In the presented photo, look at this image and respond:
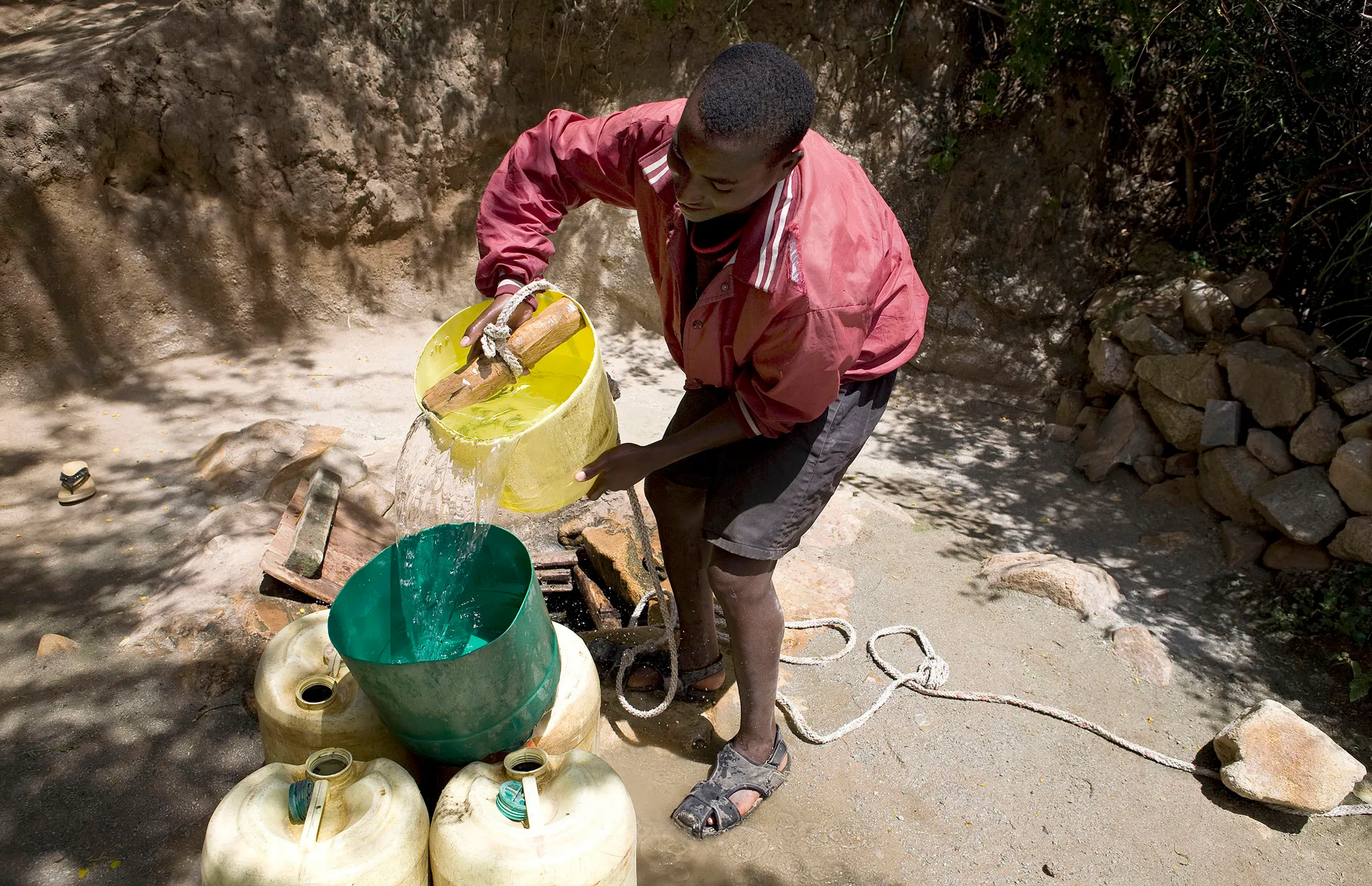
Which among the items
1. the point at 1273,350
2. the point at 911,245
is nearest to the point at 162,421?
the point at 911,245

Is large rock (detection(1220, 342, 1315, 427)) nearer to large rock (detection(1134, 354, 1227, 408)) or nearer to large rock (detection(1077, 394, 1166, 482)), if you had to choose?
large rock (detection(1134, 354, 1227, 408))

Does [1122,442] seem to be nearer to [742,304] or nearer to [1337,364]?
[1337,364]

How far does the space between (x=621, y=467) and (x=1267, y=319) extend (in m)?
3.75

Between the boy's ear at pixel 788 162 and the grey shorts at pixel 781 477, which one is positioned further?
the grey shorts at pixel 781 477

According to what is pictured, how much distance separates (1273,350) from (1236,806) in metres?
2.45

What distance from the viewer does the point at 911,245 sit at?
577cm

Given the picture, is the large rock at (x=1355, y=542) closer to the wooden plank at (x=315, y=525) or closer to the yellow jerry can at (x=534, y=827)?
the yellow jerry can at (x=534, y=827)

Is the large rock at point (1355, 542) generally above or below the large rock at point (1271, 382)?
below

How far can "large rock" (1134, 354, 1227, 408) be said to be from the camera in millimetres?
4426

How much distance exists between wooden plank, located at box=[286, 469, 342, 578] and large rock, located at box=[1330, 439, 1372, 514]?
13.3 feet

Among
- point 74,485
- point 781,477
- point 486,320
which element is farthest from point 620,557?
point 74,485

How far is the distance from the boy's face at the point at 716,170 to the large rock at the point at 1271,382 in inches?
132

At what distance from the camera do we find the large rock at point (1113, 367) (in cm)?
489

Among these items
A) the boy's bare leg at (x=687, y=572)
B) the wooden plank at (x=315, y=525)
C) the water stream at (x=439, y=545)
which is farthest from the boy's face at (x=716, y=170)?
the wooden plank at (x=315, y=525)
